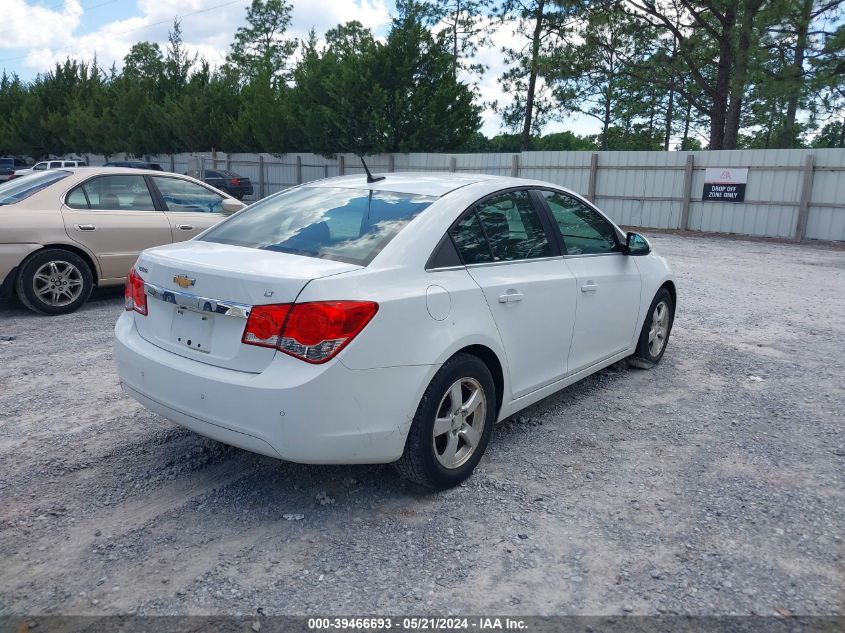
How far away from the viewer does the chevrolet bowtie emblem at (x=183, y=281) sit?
3.25 m

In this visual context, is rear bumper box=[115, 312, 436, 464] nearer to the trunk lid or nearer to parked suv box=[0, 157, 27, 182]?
the trunk lid

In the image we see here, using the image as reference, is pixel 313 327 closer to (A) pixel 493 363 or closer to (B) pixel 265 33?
(A) pixel 493 363

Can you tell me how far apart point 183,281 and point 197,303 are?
0.50ft

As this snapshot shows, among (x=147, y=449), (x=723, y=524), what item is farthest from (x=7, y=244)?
(x=723, y=524)

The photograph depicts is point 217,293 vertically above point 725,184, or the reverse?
point 725,184

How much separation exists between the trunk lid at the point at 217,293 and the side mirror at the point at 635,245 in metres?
2.57

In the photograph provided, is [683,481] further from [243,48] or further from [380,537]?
[243,48]

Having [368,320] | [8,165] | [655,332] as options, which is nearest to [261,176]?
[8,165]

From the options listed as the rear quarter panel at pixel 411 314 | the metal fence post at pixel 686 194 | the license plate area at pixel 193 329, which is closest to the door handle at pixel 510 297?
the rear quarter panel at pixel 411 314

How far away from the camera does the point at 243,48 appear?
66562 mm

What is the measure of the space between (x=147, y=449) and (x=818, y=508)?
352cm

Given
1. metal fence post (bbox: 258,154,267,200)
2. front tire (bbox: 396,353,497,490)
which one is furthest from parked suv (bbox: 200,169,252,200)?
front tire (bbox: 396,353,497,490)

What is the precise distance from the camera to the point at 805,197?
17250mm

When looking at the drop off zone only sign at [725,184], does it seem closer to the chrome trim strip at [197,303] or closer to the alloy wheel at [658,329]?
the alloy wheel at [658,329]
